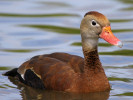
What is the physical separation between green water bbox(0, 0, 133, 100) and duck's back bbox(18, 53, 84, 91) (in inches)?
7.3

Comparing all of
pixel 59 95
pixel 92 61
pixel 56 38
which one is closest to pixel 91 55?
pixel 92 61

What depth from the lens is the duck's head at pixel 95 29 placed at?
11.1 meters

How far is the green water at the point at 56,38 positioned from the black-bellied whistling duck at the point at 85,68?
169 millimetres

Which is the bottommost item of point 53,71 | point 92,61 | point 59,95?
point 59,95

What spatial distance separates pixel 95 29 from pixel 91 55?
0.55m

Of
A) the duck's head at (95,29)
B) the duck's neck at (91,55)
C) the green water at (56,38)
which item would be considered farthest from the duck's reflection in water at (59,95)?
the duck's head at (95,29)

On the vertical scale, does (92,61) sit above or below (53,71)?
above

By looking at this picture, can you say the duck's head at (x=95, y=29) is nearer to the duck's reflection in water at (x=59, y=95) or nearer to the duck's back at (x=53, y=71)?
the duck's back at (x=53, y=71)

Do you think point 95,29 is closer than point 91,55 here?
Yes

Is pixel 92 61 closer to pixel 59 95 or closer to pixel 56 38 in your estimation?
pixel 59 95

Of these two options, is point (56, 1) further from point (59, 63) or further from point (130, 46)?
point (59, 63)

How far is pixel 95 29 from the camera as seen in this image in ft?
36.5

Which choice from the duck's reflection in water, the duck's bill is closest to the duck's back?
the duck's reflection in water

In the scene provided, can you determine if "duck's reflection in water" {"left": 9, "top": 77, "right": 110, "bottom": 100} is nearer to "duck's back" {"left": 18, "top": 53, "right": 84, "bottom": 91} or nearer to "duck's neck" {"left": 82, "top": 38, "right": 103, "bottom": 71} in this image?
"duck's back" {"left": 18, "top": 53, "right": 84, "bottom": 91}
